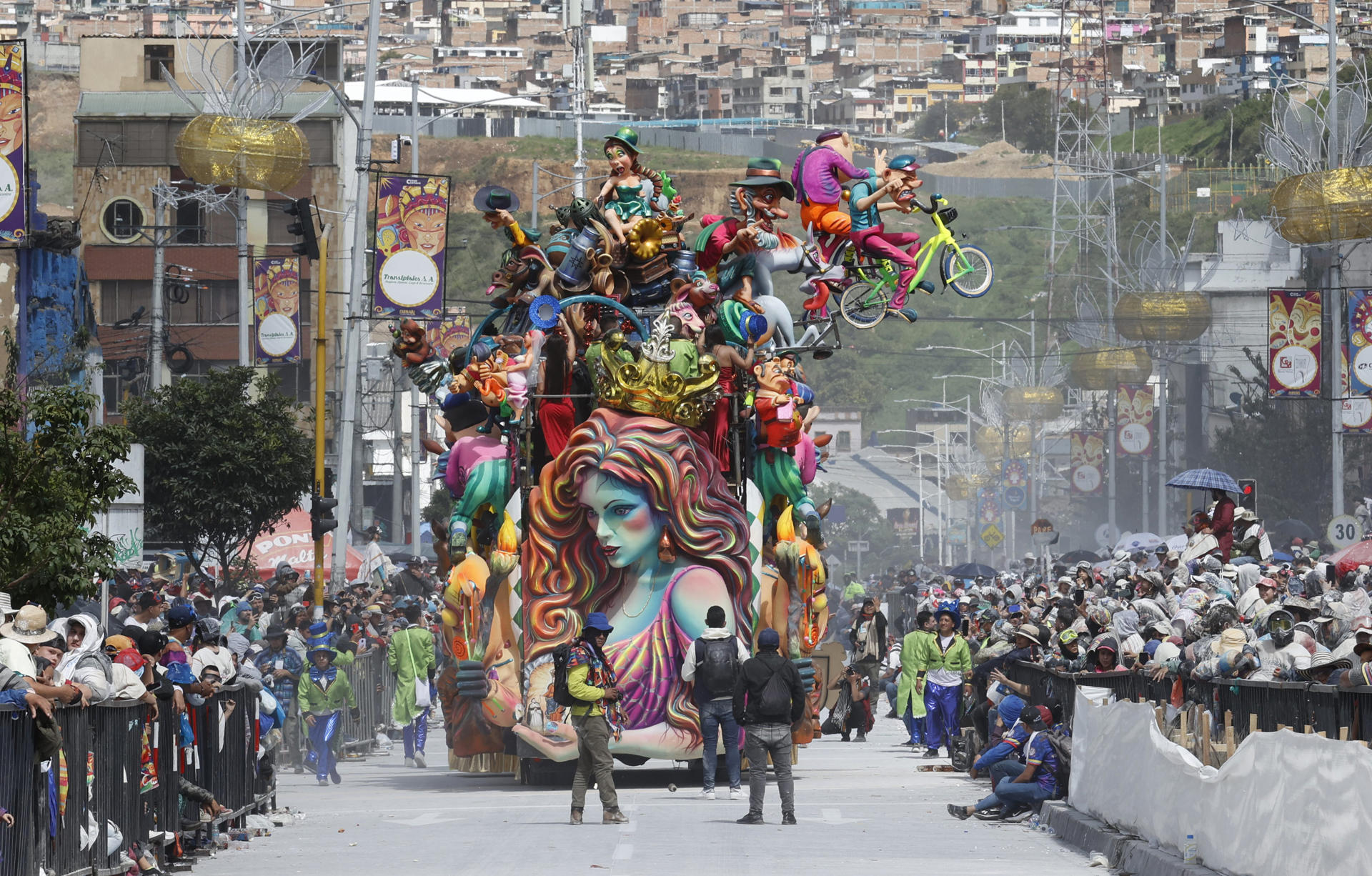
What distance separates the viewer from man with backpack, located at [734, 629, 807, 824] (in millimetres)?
19766

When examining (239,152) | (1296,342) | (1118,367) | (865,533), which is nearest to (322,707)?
(239,152)

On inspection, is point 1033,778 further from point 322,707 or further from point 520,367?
point 322,707

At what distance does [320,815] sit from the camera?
70.3 feet

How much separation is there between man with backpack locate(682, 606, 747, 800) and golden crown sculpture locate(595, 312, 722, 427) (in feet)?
6.56

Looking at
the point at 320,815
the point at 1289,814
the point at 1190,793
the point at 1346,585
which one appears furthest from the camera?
the point at 1346,585

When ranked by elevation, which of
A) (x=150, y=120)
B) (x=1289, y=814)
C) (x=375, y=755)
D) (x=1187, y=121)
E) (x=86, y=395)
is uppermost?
(x=1187, y=121)

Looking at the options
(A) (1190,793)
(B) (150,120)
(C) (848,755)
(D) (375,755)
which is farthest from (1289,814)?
(B) (150,120)

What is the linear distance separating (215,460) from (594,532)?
16.7 metres

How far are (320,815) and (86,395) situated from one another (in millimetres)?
5588

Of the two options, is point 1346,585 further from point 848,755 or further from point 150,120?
point 150,120

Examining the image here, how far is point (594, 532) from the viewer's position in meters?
23.2

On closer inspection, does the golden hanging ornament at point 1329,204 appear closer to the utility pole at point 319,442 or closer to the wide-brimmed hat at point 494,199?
the utility pole at point 319,442

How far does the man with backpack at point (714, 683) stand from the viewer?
22.0 meters

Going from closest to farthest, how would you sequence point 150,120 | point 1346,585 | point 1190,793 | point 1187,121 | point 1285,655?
point 1190,793 → point 1285,655 → point 1346,585 → point 150,120 → point 1187,121
